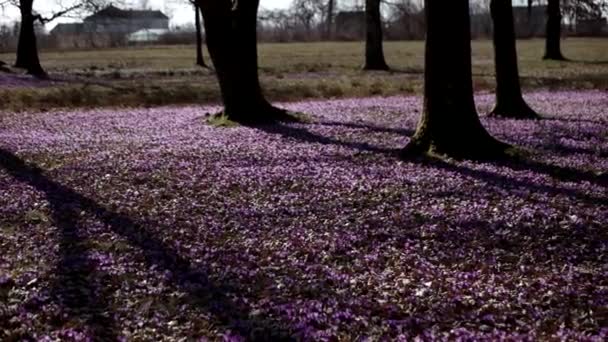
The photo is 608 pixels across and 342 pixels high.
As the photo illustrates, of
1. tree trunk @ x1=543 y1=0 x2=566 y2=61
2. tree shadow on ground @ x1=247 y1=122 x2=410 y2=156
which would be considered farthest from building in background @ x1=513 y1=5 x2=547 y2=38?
tree shadow on ground @ x1=247 y1=122 x2=410 y2=156

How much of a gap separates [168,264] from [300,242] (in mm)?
1342

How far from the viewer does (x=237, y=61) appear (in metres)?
16.4

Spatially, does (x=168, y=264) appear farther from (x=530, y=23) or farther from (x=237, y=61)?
(x=530, y=23)

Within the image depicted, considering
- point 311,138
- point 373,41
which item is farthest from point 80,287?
point 373,41

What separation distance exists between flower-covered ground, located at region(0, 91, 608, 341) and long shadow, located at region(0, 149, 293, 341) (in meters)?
0.02

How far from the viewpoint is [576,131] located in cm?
1406

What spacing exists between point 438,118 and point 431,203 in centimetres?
309

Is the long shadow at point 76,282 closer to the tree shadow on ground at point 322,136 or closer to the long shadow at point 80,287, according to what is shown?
the long shadow at point 80,287

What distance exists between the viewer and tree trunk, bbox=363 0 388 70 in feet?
127

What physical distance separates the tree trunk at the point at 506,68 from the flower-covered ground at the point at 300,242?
126 inches

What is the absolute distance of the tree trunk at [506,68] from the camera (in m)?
16.2

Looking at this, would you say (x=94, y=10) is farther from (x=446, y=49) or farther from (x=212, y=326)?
(x=212, y=326)

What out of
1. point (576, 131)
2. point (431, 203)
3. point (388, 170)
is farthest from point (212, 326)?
point (576, 131)

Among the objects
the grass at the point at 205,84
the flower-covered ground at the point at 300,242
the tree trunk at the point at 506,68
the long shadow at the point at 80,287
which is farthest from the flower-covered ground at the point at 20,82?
the long shadow at the point at 80,287
